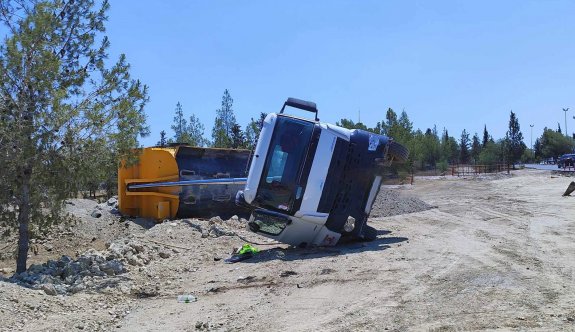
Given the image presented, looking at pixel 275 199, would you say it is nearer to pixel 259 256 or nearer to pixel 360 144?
pixel 259 256

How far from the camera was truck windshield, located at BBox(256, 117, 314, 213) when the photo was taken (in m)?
10.2

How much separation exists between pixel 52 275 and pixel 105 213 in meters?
7.45

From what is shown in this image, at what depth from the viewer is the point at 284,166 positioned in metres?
10.3

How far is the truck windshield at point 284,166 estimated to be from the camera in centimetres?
1023

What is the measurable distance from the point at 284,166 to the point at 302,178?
395 mm

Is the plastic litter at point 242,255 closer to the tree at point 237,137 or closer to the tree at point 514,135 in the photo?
the tree at point 237,137

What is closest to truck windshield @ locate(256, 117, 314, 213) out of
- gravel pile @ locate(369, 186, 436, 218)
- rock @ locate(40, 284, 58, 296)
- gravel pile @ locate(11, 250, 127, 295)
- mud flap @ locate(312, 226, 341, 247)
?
mud flap @ locate(312, 226, 341, 247)

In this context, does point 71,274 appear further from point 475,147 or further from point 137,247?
point 475,147

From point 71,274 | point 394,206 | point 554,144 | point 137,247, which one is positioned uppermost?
point 554,144

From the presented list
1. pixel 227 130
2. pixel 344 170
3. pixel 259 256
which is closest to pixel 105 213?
pixel 259 256

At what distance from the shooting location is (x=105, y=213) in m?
16.1

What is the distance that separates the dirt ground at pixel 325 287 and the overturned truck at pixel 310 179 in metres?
0.48

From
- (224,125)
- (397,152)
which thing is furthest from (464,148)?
(397,152)

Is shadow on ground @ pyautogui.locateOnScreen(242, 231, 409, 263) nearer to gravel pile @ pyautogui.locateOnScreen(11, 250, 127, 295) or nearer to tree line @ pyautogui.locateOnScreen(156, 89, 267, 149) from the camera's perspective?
gravel pile @ pyautogui.locateOnScreen(11, 250, 127, 295)
